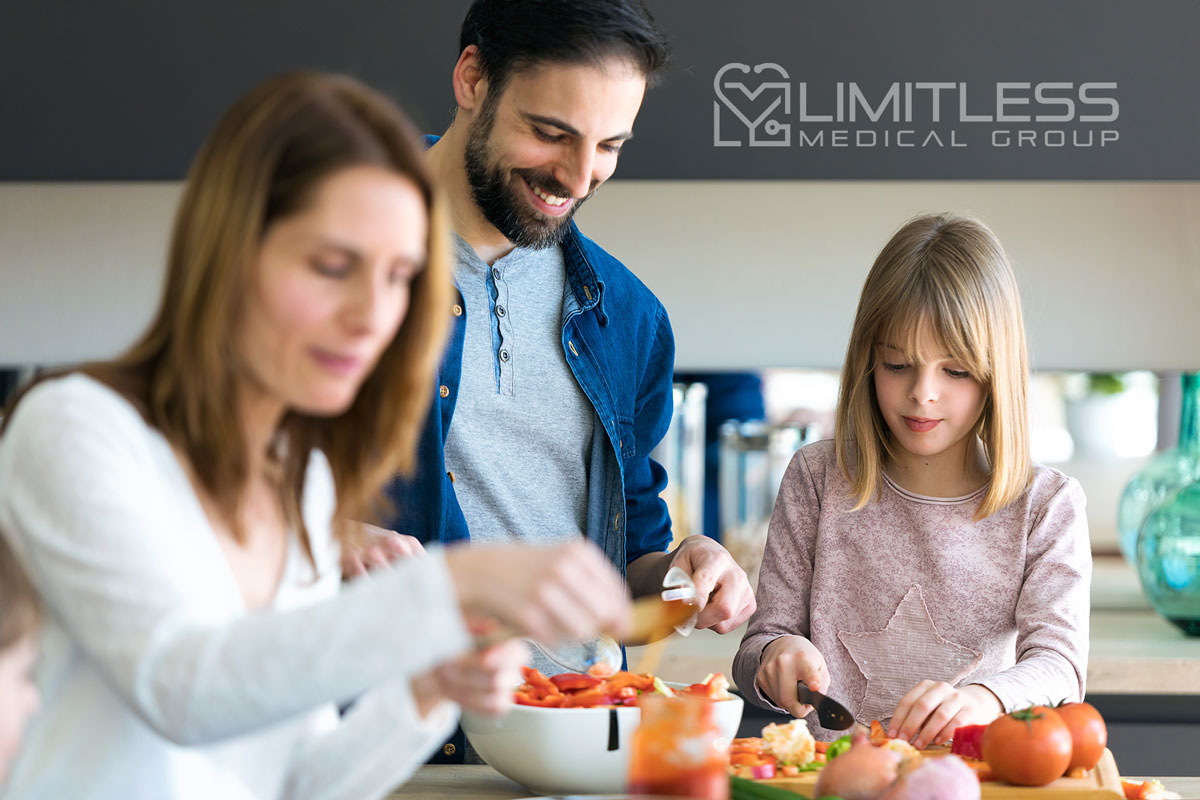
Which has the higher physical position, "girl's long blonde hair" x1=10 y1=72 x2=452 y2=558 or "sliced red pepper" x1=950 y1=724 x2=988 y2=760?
"girl's long blonde hair" x1=10 y1=72 x2=452 y2=558

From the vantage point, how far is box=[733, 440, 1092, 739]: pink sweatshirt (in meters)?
1.67

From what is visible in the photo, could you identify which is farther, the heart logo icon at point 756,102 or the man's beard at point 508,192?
the heart logo icon at point 756,102

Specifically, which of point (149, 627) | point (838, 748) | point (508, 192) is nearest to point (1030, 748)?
point (838, 748)

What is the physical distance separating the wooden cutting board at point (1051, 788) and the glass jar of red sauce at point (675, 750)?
37cm

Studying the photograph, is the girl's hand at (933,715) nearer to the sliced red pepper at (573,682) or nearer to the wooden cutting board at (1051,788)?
the wooden cutting board at (1051,788)

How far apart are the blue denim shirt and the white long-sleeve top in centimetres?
75

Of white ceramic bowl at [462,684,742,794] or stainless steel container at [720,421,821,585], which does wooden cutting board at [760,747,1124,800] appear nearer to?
white ceramic bowl at [462,684,742,794]

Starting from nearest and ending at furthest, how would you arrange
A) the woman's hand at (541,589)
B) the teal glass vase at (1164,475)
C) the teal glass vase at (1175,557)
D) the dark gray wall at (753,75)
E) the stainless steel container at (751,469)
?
the woman's hand at (541,589) → the dark gray wall at (753,75) → the teal glass vase at (1175,557) → the teal glass vase at (1164,475) → the stainless steel container at (751,469)

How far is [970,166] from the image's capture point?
228 centimetres

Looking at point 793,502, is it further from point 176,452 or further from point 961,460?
point 176,452

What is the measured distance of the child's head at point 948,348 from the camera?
1.68 metres

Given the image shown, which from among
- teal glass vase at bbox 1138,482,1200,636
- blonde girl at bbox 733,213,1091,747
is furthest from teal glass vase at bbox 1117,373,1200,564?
blonde girl at bbox 733,213,1091,747

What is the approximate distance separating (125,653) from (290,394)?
20cm

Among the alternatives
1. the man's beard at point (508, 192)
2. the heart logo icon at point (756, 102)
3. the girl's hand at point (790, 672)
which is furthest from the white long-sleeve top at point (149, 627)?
the heart logo icon at point (756, 102)
